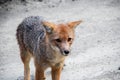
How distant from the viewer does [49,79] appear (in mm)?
9227

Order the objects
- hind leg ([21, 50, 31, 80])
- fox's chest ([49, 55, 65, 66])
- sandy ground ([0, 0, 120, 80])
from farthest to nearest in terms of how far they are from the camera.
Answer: sandy ground ([0, 0, 120, 80]), hind leg ([21, 50, 31, 80]), fox's chest ([49, 55, 65, 66])

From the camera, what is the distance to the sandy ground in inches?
368

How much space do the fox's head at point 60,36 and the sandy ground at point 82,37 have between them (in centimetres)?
184

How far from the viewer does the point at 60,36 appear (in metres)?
A: 7.07

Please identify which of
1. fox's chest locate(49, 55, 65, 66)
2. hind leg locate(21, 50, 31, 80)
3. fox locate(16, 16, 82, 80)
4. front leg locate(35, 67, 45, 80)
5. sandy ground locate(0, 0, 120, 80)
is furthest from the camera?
sandy ground locate(0, 0, 120, 80)

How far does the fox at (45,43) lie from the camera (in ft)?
23.2

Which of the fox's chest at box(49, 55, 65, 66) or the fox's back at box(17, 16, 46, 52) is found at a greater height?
the fox's back at box(17, 16, 46, 52)

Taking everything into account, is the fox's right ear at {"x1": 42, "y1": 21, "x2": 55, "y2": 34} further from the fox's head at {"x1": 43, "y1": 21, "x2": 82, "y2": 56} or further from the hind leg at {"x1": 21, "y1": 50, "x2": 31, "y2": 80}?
the hind leg at {"x1": 21, "y1": 50, "x2": 31, "y2": 80}

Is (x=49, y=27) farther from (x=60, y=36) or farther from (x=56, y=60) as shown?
(x=56, y=60)

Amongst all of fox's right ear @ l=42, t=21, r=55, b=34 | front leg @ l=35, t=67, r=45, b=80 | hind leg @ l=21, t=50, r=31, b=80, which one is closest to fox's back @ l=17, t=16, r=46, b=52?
hind leg @ l=21, t=50, r=31, b=80

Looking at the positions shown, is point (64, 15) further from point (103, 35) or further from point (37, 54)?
point (37, 54)

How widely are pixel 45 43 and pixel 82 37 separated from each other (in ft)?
13.2

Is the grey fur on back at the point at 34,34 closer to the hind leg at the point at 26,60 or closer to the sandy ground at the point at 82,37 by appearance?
the hind leg at the point at 26,60

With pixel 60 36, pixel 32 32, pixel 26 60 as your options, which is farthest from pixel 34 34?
pixel 60 36
